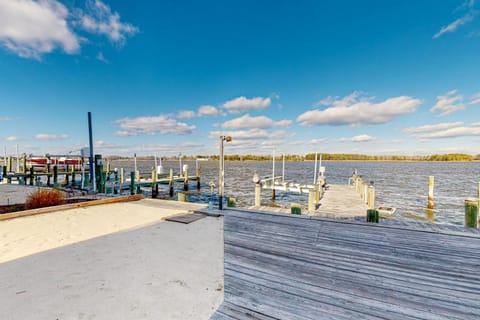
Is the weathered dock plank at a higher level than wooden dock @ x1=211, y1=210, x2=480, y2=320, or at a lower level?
lower

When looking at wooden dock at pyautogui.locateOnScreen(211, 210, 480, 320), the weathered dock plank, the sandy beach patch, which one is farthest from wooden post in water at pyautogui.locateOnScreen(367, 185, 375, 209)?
the sandy beach patch

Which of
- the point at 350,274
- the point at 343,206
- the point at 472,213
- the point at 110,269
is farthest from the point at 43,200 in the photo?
the point at 343,206

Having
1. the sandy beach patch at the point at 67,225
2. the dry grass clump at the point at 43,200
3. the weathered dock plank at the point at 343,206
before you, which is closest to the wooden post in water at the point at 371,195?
the weathered dock plank at the point at 343,206

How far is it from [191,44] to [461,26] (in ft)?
47.0

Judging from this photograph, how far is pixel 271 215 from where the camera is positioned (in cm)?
464

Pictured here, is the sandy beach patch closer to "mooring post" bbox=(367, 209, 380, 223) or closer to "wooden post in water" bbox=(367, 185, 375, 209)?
"mooring post" bbox=(367, 209, 380, 223)

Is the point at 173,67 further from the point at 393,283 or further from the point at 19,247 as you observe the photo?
the point at 393,283

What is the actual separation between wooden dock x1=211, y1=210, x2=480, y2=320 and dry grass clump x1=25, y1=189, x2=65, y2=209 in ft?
18.9

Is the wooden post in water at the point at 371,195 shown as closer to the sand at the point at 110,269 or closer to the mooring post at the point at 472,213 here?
the mooring post at the point at 472,213

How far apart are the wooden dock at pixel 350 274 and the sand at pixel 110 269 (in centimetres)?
35

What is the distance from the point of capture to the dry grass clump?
5700mm

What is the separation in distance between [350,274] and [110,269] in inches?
110

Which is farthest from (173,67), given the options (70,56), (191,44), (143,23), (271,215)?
(271,215)

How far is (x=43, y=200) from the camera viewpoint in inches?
231
